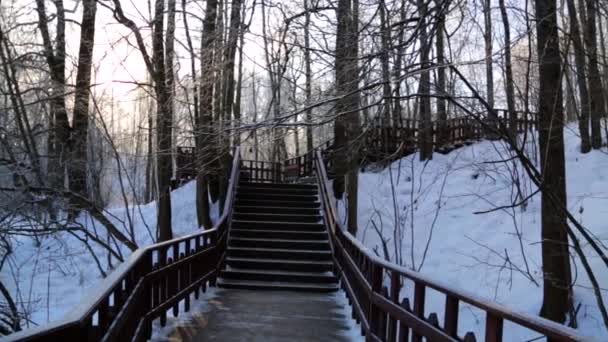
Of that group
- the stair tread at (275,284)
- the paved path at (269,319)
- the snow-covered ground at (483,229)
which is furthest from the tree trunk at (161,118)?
the paved path at (269,319)

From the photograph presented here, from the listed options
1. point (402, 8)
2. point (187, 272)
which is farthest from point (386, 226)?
point (402, 8)

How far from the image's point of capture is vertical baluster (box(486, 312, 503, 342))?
2.66 metres

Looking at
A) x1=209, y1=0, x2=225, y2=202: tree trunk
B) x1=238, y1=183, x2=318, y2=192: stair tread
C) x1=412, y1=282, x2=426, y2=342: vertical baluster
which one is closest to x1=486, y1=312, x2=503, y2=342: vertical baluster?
x1=412, y1=282, x2=426, y2=342: vertical baluster

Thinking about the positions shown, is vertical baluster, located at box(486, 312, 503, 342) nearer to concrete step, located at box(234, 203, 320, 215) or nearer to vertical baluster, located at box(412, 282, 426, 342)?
vertical baluster, located at box(412, 282, 426, 342)

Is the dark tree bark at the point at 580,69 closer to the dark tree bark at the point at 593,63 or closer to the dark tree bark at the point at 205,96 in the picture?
the dark tree bark at the point at 593,63

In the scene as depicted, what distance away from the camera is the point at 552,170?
23.7ft

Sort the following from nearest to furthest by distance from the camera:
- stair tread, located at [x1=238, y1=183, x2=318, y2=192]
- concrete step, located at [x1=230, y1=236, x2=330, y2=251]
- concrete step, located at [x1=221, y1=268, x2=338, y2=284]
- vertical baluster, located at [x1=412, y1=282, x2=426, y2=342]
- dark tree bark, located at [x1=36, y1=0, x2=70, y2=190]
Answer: vertical baluster, located at [x1=412, y1=282, x2=426, y2=342]
concrete step, located at [x1=221, y1=268, x2=338, y2=284]
concrete step, located at [x1=230, y1=236, x2=330, y2=251]
dark tree bark, located at [x1=36, y1=0, x2=70, y2=190]
stair tread, located at [x1=238, y1=183, x2=318, y2=192]

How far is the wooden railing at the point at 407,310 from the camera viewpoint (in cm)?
242

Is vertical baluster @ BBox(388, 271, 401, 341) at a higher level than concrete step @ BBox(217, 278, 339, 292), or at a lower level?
higher

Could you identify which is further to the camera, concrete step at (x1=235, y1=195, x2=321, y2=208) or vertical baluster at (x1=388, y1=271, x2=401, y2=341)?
concrete step at (x1=235, y1=195, x2=321, y2=208)

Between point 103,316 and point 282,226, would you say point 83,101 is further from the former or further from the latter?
point 103,316

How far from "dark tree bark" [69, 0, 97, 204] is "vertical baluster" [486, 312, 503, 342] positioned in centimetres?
1122

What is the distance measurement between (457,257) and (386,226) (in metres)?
3.12

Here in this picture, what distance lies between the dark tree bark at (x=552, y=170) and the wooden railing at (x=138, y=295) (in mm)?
4426
